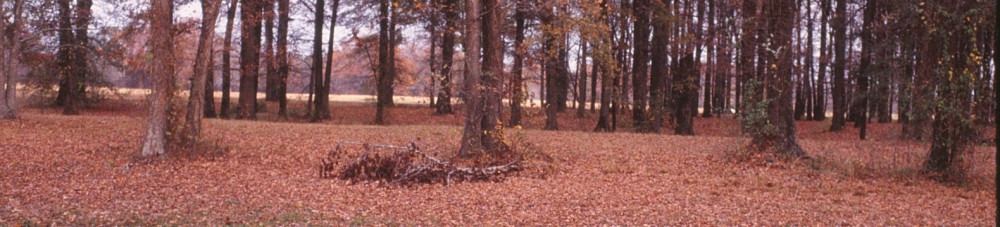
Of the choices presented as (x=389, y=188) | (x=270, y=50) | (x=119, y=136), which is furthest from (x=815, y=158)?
(x=270, y=50)

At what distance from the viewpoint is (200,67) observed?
40.6 ft

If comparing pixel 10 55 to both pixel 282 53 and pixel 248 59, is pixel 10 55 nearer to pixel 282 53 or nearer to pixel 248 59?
pixel 248 59

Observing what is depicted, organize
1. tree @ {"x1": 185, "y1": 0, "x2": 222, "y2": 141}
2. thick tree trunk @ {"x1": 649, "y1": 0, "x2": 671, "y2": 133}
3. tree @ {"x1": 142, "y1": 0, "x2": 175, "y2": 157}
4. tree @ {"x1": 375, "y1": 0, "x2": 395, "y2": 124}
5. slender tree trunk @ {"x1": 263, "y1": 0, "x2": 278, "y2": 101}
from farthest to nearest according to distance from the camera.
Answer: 1. slender tree trunk @ {"x1": 263, "y1": 0, "x2": 278, "y2": 101}
2. tree @ {"x1": 375, "y1": 0, "x2": 395, "y2": 124}
3. thick tree trunk @ {"x1": 649, "y1": 0, "x2": 671, "y2": 133}
4. tree @ {"x1": 185, "y1": 0, "x2": 222, "y2": 141}
5. tree @ {"x1": 142, "y1": 0, "x2": 175, "y2": 157}

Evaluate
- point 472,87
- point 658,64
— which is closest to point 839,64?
point 658,64

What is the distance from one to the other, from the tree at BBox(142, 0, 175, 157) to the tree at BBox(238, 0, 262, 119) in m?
11.5

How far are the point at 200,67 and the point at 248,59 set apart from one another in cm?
1203

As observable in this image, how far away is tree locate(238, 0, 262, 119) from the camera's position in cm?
2341

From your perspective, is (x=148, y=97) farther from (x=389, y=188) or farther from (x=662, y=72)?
(x=662, y=72)

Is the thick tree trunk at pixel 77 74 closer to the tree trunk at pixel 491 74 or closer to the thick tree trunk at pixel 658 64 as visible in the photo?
the tree trunk at pixel 491 74

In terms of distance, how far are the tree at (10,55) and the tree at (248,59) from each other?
7296 millimetres

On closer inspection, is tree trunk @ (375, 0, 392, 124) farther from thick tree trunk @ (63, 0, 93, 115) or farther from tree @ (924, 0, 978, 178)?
tree @ (924, 0, 978, 178)

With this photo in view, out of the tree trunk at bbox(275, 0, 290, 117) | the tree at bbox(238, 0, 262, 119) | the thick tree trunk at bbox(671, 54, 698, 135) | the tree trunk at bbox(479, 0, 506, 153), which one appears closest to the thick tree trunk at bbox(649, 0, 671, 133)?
the thick tree trunk at bbox(671, 54, 698, 135)

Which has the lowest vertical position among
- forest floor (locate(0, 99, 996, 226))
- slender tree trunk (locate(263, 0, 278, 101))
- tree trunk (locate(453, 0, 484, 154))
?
forest floor (locate(0, 99, 996, 226))

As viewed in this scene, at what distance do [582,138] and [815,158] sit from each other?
19.2 feet
